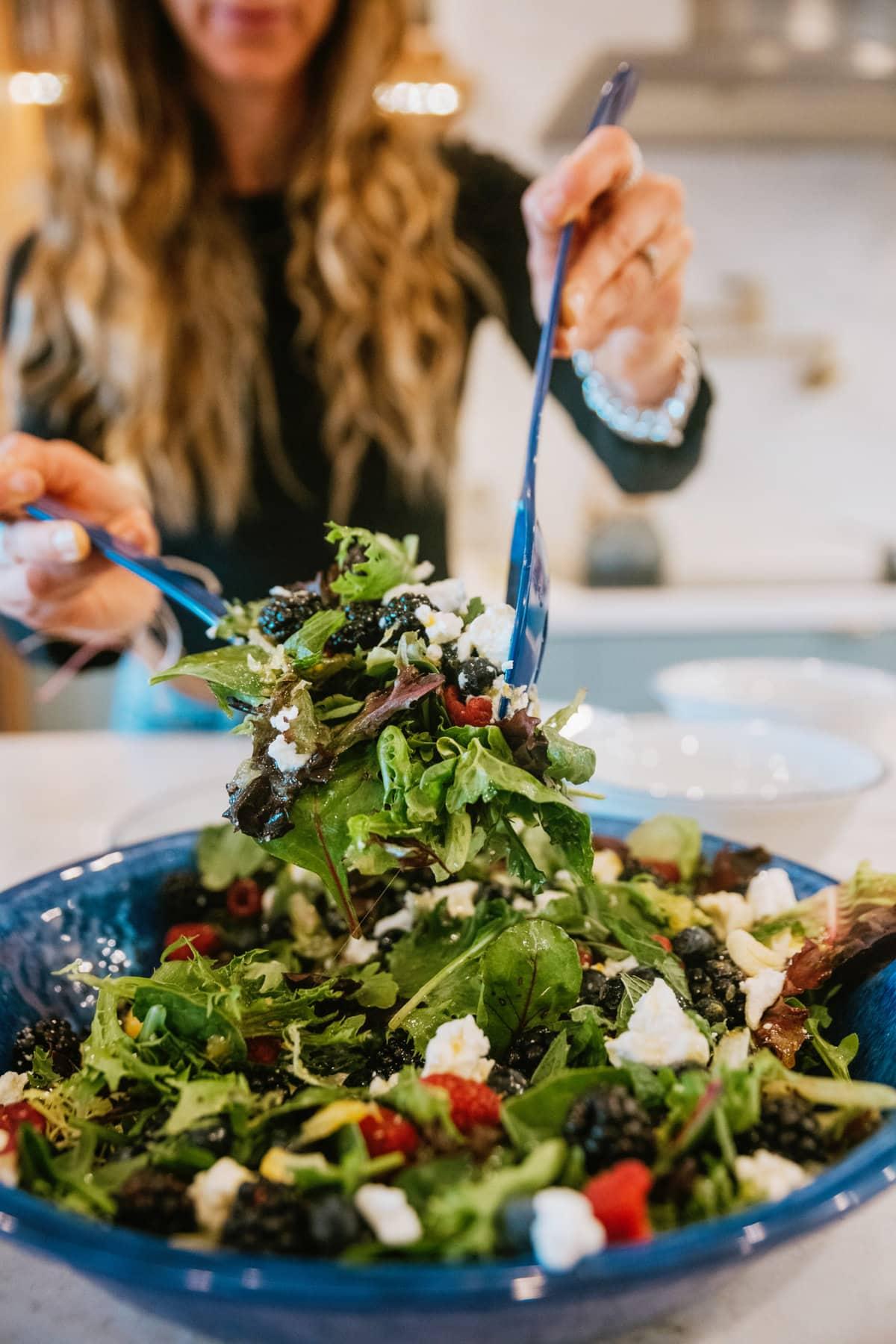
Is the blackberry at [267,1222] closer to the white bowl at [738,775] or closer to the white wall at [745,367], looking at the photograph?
the white bowl at [738,775]

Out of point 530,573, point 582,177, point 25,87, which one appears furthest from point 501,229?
point 25,87

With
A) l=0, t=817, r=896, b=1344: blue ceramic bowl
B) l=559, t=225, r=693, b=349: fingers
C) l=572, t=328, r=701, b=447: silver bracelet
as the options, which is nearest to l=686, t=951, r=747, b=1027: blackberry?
l=0, t=817, r=896, b=1344: blue ceramic bowl

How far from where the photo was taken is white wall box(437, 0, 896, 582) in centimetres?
392

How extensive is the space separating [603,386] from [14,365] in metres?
1.25

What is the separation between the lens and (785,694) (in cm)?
181

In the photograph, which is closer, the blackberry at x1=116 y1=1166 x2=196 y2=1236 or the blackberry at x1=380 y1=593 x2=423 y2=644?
the blackberry at x1=116 y1=1166 x2=196 y2=1236

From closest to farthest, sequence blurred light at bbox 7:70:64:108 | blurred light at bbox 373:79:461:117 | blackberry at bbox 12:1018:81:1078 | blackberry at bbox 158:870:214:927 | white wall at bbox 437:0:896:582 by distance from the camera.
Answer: blackberry at bbox 12:1018:81:1078 < blackberry at bbox 158:870:214:927 < blurred light at bbox 373:79:461:117 < blurred light at bbox 7:70:64:108 < white wall at bbox 437:0:896:582

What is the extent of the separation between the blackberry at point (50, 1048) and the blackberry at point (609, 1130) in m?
0.41

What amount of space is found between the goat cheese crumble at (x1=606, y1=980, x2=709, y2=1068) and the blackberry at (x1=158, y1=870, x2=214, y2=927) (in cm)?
48

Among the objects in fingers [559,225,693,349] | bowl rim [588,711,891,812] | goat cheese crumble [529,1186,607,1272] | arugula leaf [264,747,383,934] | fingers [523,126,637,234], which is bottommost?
goat cheese crumble [529,1186,607,1272]

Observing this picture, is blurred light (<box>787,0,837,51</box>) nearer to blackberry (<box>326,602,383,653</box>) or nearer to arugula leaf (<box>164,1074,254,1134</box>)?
blackberry (<box>326,602,383,653</box>)

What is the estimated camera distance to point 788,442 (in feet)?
13.7

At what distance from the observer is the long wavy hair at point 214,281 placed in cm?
201

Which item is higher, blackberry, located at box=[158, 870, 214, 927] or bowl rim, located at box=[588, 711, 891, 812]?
bowl rim, located at box=[588, 711, 891, 812]
